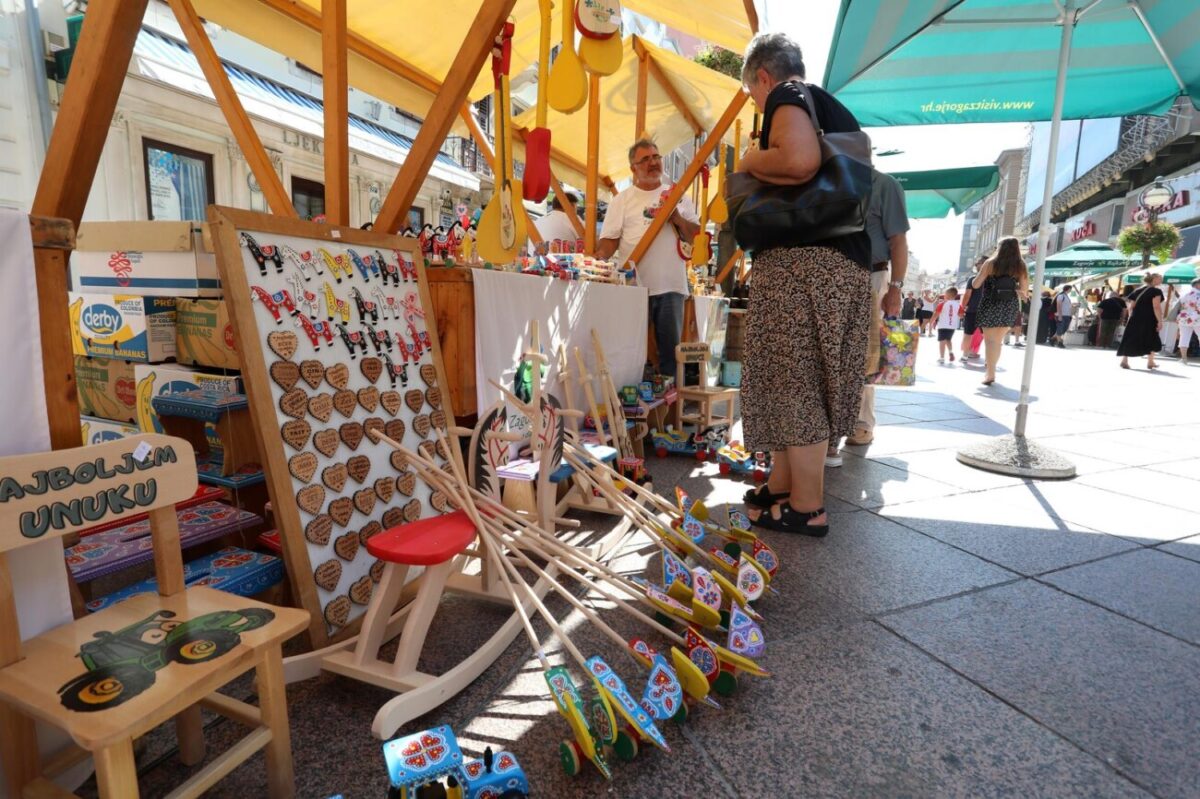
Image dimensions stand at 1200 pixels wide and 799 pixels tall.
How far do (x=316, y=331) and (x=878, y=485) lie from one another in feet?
10.3

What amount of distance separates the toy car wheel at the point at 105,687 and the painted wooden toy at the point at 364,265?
134 cm

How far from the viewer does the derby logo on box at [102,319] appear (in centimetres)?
234

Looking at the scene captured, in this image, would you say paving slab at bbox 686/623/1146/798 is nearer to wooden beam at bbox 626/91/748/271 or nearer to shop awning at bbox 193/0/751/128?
wooden beam at bbox 626/91/748/271

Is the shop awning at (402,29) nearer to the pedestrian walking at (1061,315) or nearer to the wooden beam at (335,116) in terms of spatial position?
the wooden beam at (335,116)

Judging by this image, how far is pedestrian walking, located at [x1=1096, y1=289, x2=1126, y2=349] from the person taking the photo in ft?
52.5

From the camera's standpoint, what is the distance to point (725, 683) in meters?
1.60

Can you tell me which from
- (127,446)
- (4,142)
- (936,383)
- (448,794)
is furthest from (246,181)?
(936,383)

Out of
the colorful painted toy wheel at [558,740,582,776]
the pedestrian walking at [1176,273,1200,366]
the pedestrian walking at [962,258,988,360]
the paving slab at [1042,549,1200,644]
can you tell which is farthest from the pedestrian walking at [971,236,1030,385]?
the pedestrian walking at [1176,273,1200,366]

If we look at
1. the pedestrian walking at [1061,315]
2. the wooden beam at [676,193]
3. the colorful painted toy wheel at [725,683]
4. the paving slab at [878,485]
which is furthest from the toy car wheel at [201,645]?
the pedestrian walking at [1061,315]

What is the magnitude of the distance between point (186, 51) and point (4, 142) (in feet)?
9.41

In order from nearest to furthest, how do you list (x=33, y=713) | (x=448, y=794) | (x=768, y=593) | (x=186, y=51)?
(x=33, y=713) → (x=448, y=794) → (x=768, y=593) → (x=186, y=51)

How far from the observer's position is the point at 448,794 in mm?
1076

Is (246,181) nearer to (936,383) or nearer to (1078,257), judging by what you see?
(936,383)

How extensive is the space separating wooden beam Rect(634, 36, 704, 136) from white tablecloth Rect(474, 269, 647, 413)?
285 cm
